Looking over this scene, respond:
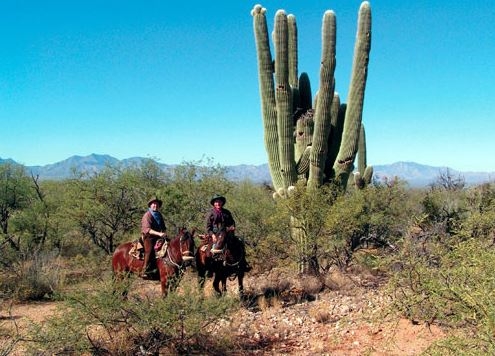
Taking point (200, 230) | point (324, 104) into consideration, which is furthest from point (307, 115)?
point (200, 230)

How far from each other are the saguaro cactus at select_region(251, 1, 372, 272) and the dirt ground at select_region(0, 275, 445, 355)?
5.75ft

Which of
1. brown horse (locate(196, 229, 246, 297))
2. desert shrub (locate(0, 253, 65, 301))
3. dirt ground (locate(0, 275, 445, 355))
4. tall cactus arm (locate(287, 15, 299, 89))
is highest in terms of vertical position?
tall cactus arm (locate(287, 15, 299, 89))

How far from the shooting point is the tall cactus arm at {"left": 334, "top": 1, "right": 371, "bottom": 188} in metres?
11.9

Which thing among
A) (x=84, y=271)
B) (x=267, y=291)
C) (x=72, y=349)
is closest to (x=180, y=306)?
(x=72, y=349)

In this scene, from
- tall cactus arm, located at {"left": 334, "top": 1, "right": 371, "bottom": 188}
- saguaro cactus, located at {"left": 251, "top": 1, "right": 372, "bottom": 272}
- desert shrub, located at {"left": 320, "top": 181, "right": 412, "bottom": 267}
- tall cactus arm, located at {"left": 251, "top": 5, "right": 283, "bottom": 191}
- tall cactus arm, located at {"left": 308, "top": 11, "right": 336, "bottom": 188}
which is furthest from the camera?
tall cactus arm, located at {"left": 251, "top": 5, "right": 283, "bottom": 191}

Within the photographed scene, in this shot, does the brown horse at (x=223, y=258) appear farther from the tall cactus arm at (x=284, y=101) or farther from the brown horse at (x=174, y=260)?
the tall cactus arm at (x=284, y=101)

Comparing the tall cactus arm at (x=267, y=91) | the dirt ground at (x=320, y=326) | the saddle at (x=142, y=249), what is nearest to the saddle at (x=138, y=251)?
the saddle at (x=142, y=249)

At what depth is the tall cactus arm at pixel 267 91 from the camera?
1209cm

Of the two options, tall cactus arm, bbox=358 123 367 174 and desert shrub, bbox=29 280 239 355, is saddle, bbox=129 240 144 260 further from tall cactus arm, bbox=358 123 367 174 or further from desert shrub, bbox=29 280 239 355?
tall cactus arm, bbox=358 123 367 174

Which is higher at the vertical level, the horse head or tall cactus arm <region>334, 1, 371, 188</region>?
tall cactus arm <region>334, 1, 371, 188</region>

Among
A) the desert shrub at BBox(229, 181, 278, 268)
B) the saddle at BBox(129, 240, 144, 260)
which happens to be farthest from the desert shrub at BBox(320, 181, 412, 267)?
the saddle at BBox(129, 240, 144, 260)

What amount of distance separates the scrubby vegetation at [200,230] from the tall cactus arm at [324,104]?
77 cm

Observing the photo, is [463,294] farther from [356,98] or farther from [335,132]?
[335,132]

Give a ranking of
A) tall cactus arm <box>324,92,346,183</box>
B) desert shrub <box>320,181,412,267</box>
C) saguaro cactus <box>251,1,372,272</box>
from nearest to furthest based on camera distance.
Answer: desert shrub <box>320,181,412,267</box> → saguaro cactus <box>251,1,372,272</box> → tall cactus arm <box>324,92,346,183</box>
